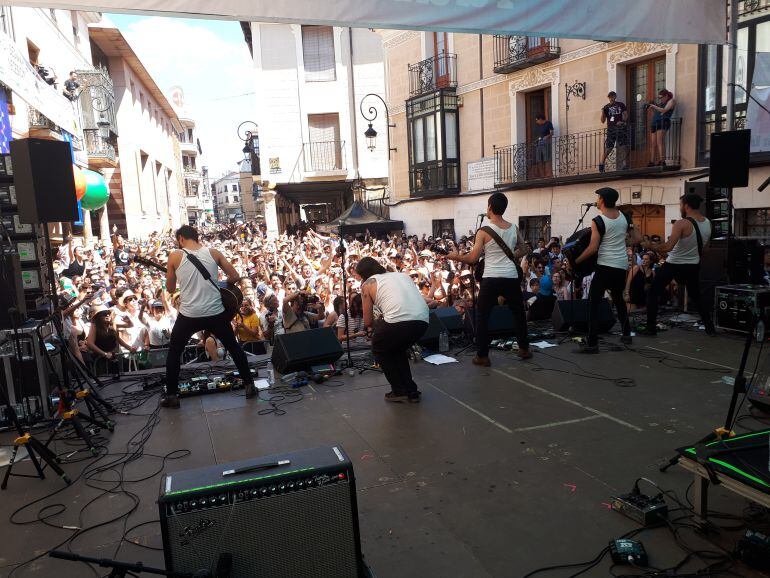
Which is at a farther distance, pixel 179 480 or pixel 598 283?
pixel 598 283

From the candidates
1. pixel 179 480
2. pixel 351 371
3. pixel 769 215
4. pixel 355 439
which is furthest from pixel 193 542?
pixel 769 215

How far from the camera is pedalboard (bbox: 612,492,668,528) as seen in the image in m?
2.87

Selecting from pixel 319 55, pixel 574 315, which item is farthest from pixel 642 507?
pixel 319 55

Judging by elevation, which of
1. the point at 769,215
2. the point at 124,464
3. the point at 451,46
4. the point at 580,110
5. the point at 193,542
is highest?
the point at 451,46

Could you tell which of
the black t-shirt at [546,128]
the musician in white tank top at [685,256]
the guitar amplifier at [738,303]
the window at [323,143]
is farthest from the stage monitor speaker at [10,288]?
the window at [323,143]

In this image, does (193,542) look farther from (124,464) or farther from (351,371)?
(351,371)

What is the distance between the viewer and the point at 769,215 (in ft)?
37.5

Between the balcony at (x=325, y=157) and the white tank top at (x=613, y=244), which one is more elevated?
the balcony at (x=325, y=157)

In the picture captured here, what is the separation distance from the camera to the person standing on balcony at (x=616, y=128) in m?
13.9

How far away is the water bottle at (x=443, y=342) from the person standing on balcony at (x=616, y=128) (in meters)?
9.66

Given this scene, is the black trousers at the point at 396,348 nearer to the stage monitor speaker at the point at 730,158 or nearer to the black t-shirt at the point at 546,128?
the stage monitor speaker at the point at 730,158

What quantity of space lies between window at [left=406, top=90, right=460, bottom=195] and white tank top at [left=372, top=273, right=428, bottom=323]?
15781 millimetres

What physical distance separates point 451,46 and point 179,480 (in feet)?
64.8

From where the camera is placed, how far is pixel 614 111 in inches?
546
